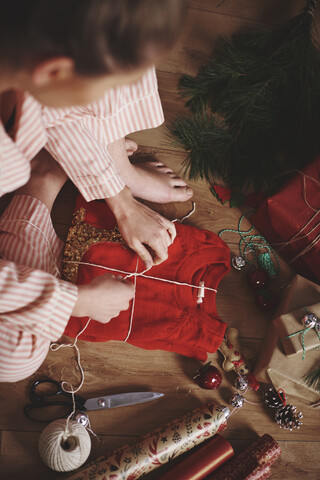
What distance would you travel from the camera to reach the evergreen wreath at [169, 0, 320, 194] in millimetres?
1011

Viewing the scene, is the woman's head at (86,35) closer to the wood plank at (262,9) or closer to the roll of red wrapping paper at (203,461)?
the roll of red wrapping paper at (203,461)

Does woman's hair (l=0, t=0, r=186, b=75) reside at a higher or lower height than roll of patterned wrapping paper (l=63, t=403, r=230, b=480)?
higher

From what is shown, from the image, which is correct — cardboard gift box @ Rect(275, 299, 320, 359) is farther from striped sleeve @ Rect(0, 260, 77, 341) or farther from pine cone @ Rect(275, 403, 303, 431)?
striped sleeve @ Rect(0, 260, 77, 341)

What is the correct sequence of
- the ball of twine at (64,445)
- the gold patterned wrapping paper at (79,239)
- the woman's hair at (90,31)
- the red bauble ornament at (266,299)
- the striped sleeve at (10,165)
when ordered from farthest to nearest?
the red bauble ornament at (266,299) < the gold patterned wrapping paper at (79,239) < the ball of twine at (64,445) < the striped sleeve at (10,165) < the woman's hair at (90,31)

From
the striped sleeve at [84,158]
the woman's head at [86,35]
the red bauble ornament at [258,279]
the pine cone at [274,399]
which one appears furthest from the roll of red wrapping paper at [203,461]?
the woman's head at [86,35]

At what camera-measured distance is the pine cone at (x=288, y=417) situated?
0.91m

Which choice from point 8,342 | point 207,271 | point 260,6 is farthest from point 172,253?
point 260,6

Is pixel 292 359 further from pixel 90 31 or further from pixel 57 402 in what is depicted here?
pixel 90 31

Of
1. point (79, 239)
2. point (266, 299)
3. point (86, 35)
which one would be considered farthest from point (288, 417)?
point (86, 35)

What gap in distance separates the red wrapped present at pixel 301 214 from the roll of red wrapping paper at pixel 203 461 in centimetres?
46

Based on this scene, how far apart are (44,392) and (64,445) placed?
0.13 meters

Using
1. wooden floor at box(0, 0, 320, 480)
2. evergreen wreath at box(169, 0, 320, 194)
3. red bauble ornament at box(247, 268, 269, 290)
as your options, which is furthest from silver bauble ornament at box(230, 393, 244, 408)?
evergreen wreath at box(169, 0, 320, 194)

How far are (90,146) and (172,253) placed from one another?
1.06 ft

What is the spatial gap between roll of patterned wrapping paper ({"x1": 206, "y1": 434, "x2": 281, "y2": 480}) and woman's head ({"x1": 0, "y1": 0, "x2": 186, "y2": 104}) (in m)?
0.82
